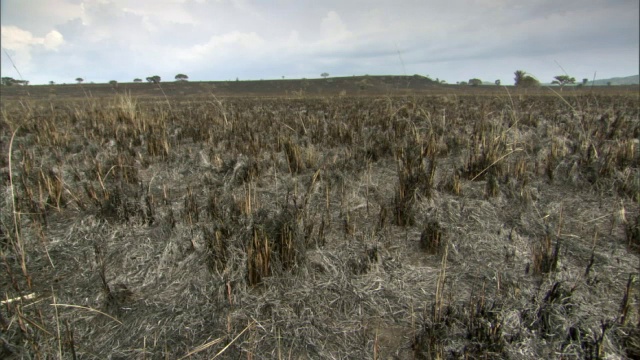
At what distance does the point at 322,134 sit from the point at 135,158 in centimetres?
315

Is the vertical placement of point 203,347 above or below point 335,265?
below

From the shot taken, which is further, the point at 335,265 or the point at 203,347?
the point at 335,265

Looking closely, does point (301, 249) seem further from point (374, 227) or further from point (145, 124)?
point (145, 124)

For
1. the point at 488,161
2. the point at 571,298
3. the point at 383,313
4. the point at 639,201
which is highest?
the point at 488,161

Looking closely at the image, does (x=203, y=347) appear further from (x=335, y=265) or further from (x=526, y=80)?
(x=526, y=80)

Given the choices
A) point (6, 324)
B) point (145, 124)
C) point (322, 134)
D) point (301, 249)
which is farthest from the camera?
point (145, 124)

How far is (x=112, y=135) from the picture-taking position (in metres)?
6.30

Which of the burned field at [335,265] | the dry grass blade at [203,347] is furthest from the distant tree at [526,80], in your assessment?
the dry grass blade at [203,347]

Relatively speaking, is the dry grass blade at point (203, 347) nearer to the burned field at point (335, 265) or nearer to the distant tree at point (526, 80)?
the burned field at point (335, 265)

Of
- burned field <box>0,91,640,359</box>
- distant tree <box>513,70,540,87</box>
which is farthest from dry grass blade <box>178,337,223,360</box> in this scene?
distant tree <box>513,70,540,87</box>

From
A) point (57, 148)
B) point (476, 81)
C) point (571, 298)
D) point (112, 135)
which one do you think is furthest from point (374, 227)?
point (476, 81)

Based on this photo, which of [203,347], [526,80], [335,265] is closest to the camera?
[203,347]

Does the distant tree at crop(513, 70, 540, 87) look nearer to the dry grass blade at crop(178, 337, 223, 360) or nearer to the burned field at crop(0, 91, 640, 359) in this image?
the burned field at crop(0, 91, 640, 359)

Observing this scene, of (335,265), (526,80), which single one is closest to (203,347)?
(335,265)
